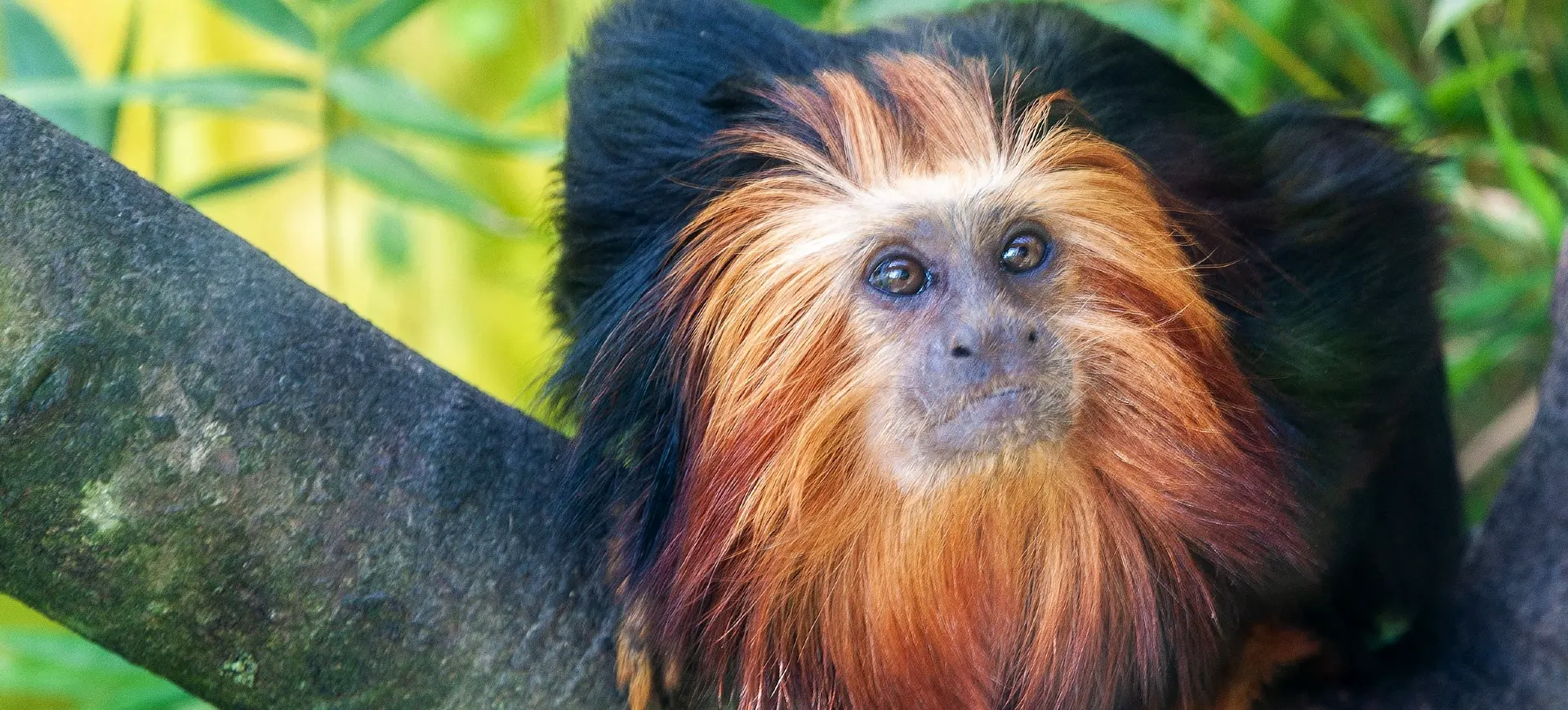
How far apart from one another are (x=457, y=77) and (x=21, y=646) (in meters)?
3.41

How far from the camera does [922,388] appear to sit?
1628mm

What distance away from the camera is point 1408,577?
229cm

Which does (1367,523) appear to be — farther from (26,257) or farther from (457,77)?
(457,77)

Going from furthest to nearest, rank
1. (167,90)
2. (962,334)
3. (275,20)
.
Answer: (275,20) → (167,90) → (962,334)

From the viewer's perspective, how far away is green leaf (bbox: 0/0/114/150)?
8.90ft

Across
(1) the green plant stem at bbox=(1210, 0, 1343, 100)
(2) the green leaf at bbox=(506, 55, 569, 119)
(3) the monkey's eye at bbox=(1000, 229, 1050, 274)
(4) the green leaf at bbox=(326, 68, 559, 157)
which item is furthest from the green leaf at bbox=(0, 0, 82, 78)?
(1) the green plant stem at bbox=(1210, 0, 1343, 100)

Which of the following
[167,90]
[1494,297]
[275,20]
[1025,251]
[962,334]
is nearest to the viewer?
[962,334]

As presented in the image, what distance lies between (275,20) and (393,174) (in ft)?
1.28

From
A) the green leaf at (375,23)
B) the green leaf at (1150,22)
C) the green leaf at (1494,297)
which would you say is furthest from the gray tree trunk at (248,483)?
the green leaf at (1494,297)

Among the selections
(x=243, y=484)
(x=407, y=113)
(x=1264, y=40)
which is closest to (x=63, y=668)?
(x=407, y=113)

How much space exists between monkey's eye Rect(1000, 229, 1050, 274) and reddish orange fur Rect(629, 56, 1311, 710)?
29 mm

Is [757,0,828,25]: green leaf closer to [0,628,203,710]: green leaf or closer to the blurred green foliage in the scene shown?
the blurred green foliage

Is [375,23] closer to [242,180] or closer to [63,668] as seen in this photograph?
[242,180]

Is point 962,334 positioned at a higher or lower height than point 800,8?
lower
